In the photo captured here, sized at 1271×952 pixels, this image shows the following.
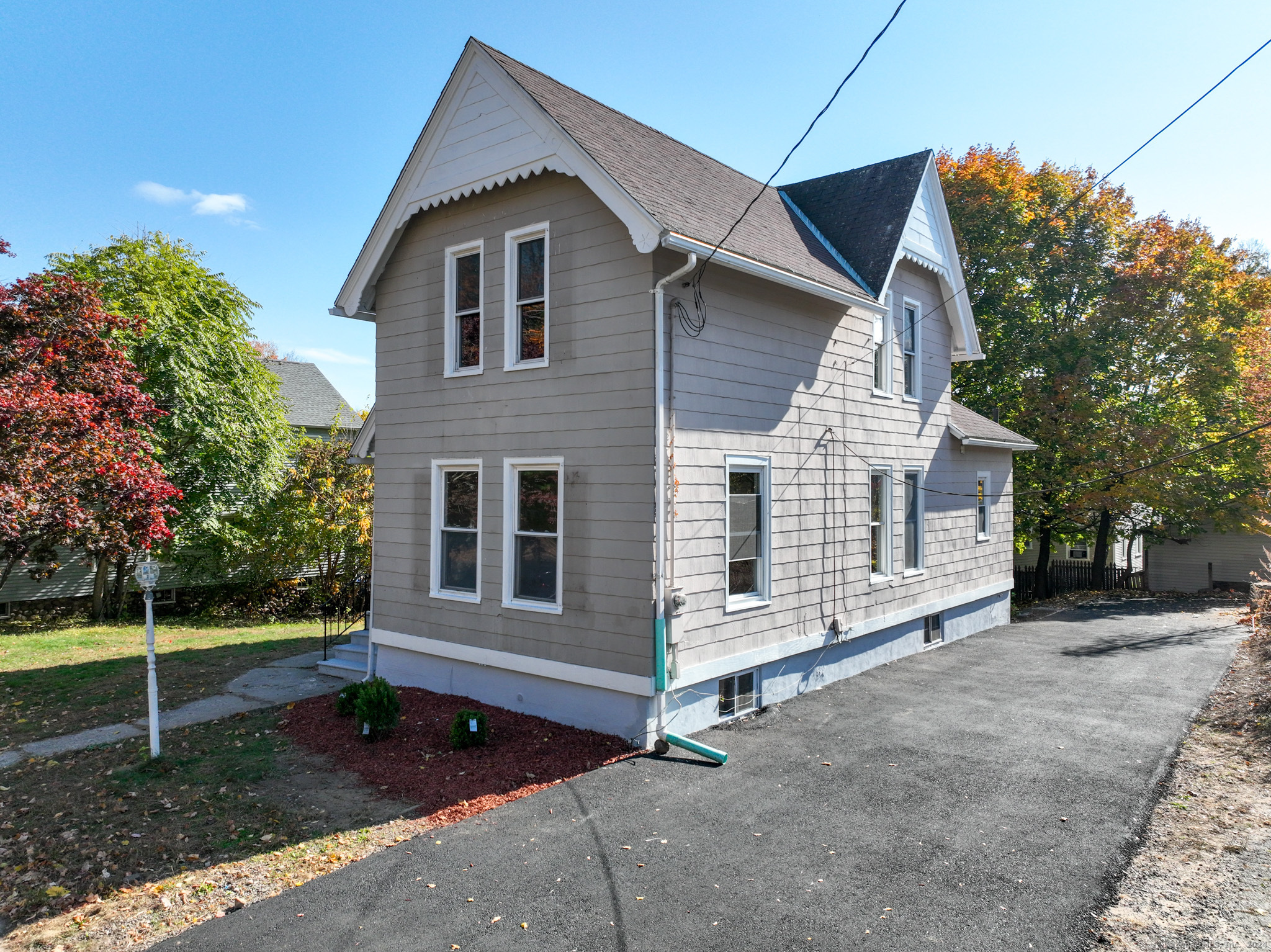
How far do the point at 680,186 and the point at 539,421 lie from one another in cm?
376

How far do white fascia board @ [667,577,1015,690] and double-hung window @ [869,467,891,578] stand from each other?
0.82 metres

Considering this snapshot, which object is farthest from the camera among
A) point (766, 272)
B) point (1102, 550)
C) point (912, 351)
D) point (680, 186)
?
point (1102, 550)

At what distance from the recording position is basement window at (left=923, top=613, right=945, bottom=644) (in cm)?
1398

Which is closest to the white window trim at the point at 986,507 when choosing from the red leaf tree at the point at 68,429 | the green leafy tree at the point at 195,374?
the red leaf tree at the point at 68,429

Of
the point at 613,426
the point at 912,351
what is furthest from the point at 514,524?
the point at 912,351

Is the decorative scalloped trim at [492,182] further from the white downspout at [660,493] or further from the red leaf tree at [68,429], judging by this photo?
the red leaf tree at [68,429]

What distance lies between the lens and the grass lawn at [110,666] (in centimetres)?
1014

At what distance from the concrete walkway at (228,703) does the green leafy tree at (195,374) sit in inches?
333

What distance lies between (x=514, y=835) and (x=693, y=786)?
187 cm

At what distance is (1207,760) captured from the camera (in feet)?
25.6

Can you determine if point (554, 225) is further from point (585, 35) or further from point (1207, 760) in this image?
point (1207, 760)

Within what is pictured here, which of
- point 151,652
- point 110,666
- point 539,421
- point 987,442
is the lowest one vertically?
point 110,666

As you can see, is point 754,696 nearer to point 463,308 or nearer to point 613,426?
point 613,426

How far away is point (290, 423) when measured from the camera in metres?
26.5
